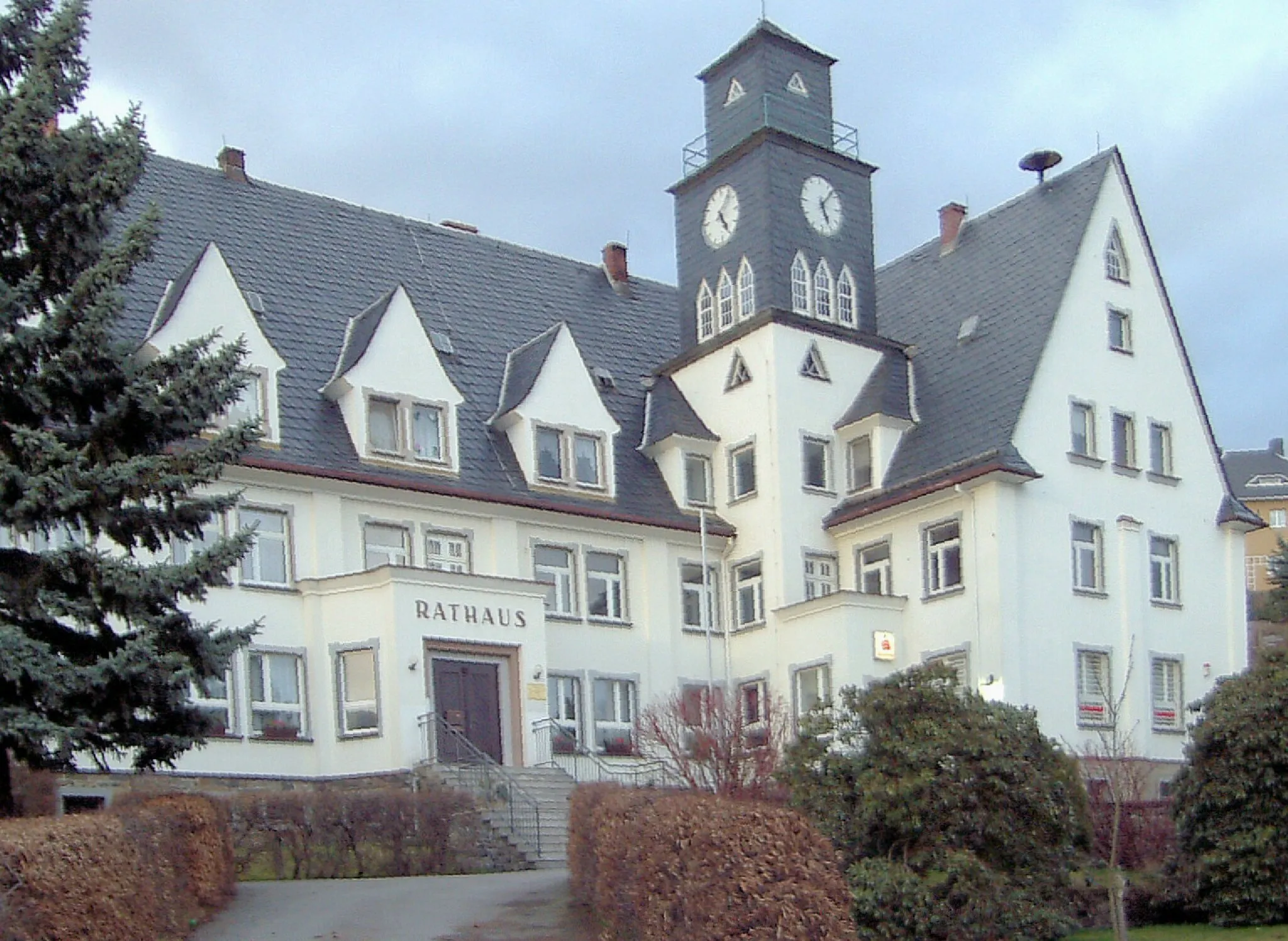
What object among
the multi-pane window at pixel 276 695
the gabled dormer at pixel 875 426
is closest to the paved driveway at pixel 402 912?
the multi-pane window at pixel 276 695

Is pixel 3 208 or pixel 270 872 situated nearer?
pixel 3 208

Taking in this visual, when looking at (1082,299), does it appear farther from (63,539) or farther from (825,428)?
(63,539)

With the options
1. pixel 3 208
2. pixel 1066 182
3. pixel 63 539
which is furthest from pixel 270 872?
pixel 1066 182

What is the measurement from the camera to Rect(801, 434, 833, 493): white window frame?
132 ft

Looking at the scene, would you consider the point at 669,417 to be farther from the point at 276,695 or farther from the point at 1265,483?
the point at 1265,483

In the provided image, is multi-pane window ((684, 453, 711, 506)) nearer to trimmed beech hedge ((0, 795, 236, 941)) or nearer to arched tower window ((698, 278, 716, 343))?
arched tower window ((698, 278, 716, 343))

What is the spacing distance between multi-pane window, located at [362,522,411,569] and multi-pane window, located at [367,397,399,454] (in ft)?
4.87

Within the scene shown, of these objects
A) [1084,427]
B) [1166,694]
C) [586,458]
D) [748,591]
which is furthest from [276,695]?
[1166,694]

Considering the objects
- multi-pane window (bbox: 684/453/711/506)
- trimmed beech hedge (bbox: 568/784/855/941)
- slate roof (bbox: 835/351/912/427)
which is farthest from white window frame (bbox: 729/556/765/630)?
trimmed beech hedge (bbox: 568/784/855/941)

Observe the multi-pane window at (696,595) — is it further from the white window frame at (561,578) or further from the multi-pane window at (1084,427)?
the multi-pane window at (1084,427)

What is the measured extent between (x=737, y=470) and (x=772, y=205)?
585 centimetres

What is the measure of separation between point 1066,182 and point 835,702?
13732mm

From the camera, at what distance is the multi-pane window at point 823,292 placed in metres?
41.8

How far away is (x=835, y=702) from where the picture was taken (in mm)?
36094
